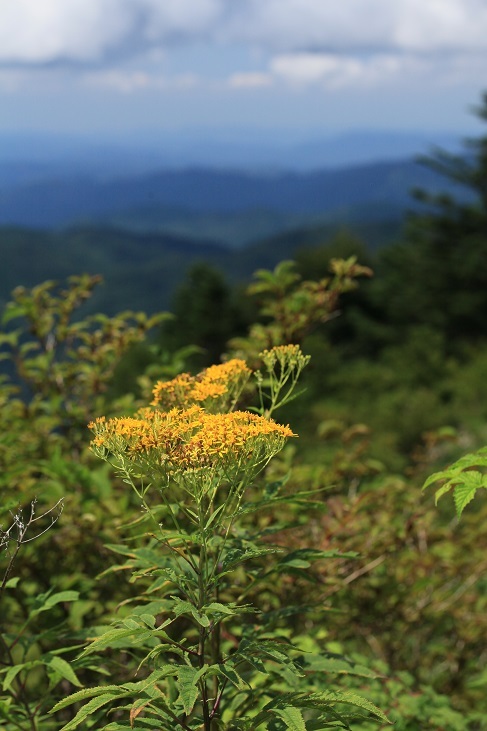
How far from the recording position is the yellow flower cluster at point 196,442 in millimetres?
2150

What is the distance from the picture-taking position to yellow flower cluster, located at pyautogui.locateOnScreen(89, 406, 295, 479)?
7.06 feet

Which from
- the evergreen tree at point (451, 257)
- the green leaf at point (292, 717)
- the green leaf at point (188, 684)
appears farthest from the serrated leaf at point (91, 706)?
the evergreen tree at point (451, 257)

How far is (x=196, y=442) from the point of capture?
214 cm

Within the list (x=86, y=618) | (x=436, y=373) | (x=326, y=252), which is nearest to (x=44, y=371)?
(x=86, y=618)

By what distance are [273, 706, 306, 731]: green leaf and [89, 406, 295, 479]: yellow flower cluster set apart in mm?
737

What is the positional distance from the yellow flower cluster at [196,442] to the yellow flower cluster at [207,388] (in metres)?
0.29

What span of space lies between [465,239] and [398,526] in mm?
48212

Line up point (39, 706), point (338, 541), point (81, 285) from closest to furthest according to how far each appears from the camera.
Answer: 1. point (39, 706)
2. point (338, 541)
3. point (81, 285)

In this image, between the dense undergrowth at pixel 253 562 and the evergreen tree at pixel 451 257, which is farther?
the evergreen tree at pixel 451 257

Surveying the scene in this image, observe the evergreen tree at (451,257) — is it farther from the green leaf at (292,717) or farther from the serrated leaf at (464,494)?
the green leaf at (292,717)

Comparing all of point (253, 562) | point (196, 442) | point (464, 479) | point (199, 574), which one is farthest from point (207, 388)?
point (253, 562)

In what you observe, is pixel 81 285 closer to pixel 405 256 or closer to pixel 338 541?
pixel 338 541

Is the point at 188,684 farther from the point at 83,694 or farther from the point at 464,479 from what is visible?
the point at 464,479

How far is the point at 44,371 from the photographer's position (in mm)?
5227
